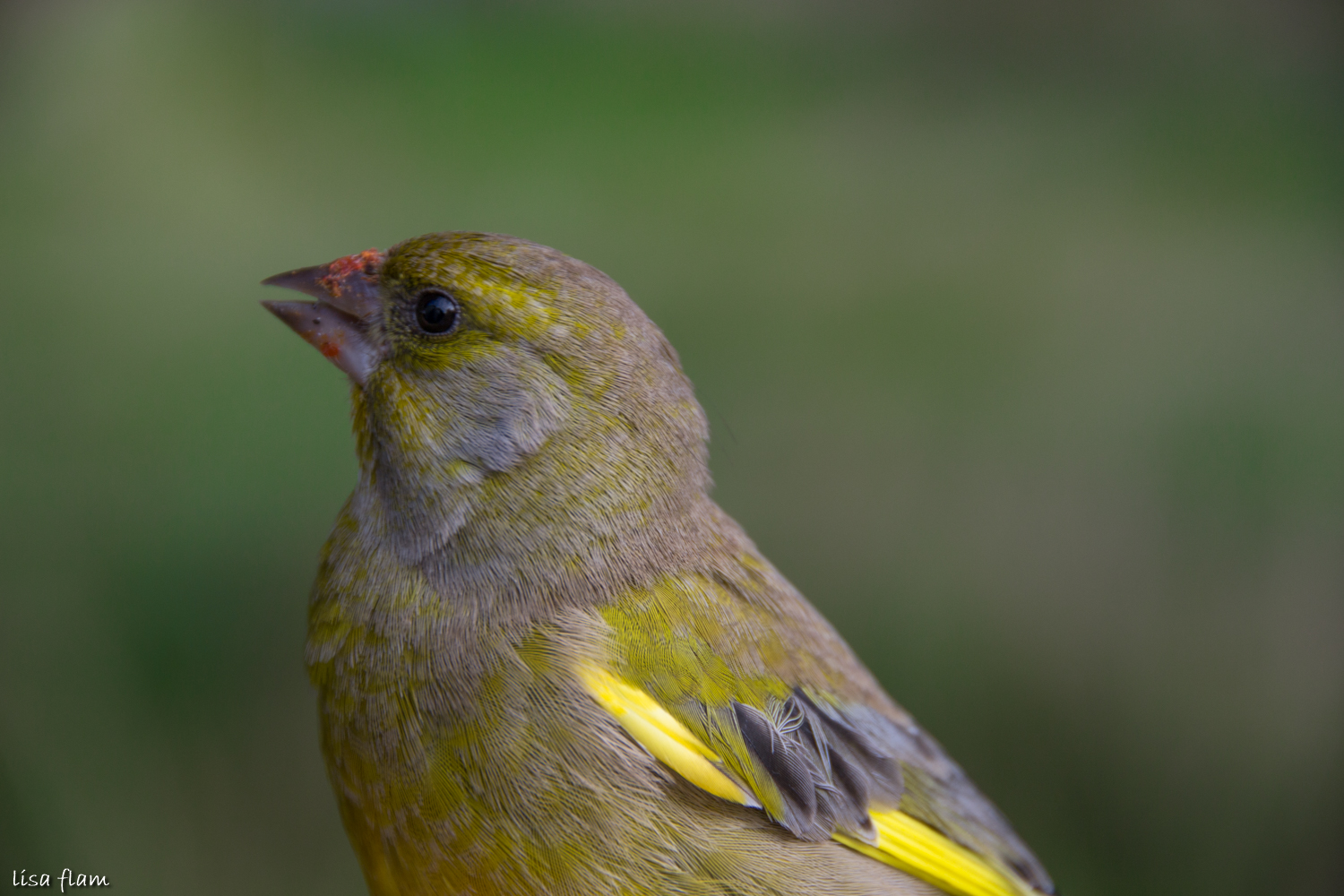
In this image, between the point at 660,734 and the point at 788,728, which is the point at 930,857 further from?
the point at 660,734

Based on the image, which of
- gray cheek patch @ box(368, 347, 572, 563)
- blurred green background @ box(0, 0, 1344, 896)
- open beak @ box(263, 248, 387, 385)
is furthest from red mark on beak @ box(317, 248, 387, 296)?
blurred green background @ box(0, 0, 1344, 896)

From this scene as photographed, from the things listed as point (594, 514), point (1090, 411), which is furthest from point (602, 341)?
point (1090, 411)

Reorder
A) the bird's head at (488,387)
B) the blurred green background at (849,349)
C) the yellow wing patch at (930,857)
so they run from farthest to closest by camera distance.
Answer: the blurred green background at (849,349), the yellow wing patch at (930,857), the bird's head at (488,387)

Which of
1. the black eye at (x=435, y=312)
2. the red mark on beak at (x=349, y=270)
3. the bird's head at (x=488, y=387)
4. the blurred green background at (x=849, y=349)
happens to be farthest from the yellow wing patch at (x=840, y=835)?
the blurred green background at (x=849, y=349)

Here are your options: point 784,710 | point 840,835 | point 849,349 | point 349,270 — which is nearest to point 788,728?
point 784,710

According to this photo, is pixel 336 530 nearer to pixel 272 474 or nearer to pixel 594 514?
pixel 594 514

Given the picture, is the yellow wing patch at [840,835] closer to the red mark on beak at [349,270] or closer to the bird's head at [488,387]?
the bird's head at [488,387]

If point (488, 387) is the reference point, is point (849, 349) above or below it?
above
